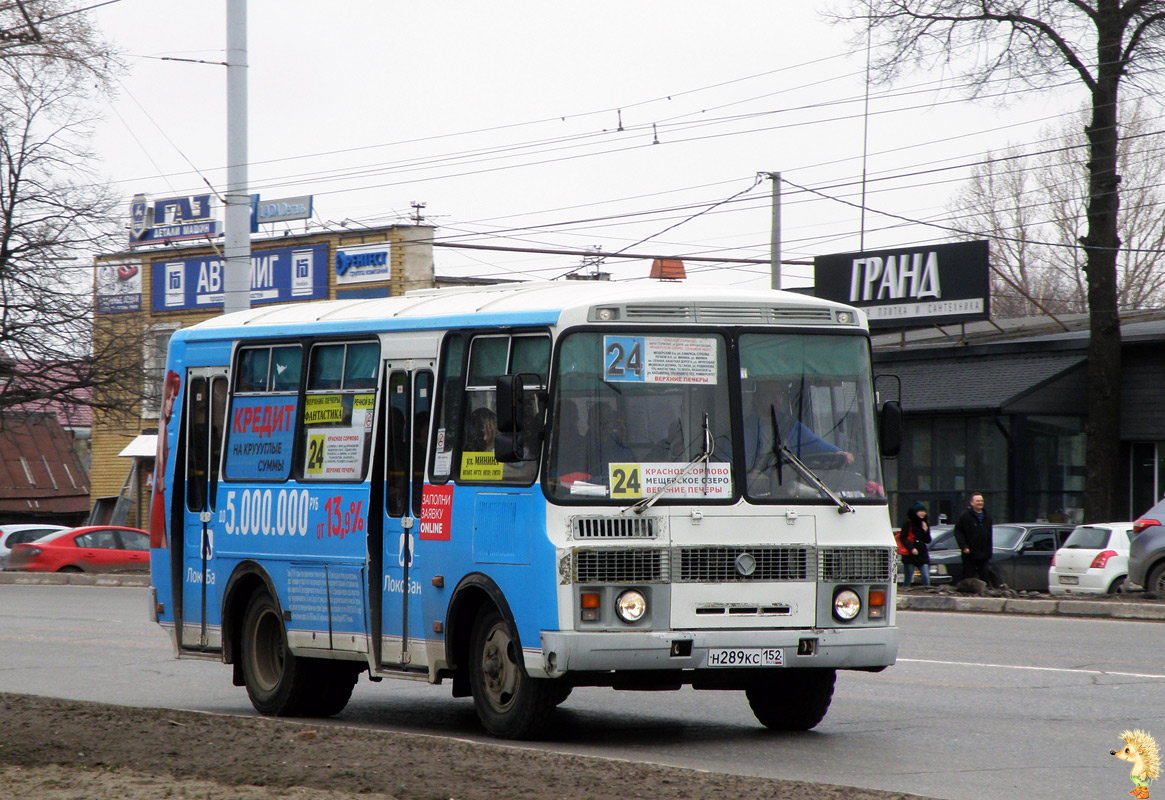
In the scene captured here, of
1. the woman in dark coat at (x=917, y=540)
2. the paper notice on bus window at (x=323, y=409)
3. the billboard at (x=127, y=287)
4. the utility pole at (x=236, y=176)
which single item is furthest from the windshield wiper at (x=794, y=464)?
the billboard at (x=127, y=287)

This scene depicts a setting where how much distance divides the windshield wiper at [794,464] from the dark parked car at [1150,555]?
43.8ft

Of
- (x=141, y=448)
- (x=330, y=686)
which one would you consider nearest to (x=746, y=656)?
(x=330, y=686)

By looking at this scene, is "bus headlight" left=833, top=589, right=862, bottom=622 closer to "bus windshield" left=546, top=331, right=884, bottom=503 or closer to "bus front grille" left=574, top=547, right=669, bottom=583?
"bus windshield" left=546, top=331, right=884, bottom=503

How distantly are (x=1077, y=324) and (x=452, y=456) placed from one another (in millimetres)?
29712

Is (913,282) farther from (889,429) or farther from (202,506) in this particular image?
(889,429)

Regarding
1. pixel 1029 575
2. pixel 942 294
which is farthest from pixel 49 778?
pixel 942 294

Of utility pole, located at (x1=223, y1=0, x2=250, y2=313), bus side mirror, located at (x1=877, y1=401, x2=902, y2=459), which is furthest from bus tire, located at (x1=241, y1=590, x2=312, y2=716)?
utility pole, located at (x1=223, y1=0, x2=250, y2=313)

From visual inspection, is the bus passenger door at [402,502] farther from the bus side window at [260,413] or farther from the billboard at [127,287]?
the billboard at [127,287]

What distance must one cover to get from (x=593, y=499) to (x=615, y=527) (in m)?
0.20

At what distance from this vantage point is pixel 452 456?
32.7 ft

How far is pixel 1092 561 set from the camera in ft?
76.2

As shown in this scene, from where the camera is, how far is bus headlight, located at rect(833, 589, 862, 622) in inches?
369

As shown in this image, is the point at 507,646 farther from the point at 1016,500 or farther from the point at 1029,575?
the point at 1016,500

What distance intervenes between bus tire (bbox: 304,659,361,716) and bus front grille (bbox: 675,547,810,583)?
3154 mm
